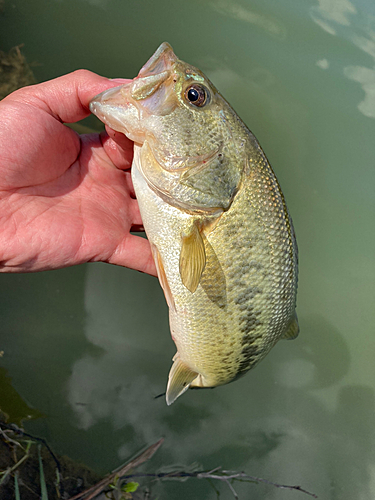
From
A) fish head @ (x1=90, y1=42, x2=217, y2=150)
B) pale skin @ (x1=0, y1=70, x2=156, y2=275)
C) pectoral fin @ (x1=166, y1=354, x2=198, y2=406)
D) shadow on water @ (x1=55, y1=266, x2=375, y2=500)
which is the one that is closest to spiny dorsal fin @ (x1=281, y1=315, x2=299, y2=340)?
pectoral fin @ (x1=166, y1=354, x2=198, y2=406)

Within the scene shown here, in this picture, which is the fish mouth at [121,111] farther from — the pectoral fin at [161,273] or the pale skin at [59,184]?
the pectoral fin at [161,273]

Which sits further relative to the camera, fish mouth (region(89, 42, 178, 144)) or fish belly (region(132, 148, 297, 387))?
fish belly (region(132, 148, 297, 387))

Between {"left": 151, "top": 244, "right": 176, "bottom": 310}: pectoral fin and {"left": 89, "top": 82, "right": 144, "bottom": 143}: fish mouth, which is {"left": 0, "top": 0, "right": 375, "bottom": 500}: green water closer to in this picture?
{"left": 151, "top": 244, "right": 176, "bottom": 310}: pectoral fin

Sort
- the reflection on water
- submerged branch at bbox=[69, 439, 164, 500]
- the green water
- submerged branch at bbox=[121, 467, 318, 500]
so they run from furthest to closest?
the reflection on water < the green water < submerged branch at bbox=[121, 467, 318, 500] < submerged branch at bbox=[69, 439, 164, 500]

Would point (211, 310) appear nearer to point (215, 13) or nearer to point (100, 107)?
point (100, 107)

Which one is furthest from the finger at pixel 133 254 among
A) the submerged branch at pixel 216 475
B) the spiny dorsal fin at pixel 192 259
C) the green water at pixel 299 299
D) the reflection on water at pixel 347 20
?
the reflection on water at pixel 347 20

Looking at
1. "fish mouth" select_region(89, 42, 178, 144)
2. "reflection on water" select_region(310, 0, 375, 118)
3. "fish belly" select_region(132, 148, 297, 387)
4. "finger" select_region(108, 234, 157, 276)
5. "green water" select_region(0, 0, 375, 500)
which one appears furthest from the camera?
"reflection on water" select_region(310, 0, 375, 118)

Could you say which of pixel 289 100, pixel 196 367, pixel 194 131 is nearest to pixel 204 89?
pixel 194 131

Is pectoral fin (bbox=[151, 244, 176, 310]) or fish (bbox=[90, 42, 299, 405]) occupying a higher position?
fish (bbox=[90, 42, 299, 405])
